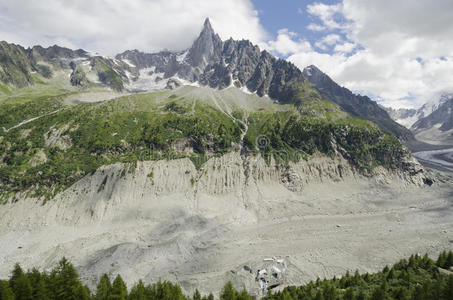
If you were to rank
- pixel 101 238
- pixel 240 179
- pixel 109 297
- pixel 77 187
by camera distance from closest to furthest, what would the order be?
pixel 109 297 → pixel 101 238 → pixel 77 187 → pixel 240 179

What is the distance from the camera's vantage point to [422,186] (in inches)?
4026

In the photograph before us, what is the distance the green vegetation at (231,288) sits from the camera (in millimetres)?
30281

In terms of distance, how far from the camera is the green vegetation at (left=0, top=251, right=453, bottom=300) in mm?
30281

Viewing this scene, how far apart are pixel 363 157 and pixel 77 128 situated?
136m

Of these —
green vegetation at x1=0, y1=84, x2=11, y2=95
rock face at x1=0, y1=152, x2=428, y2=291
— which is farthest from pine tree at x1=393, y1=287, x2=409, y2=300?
green vegetation at x1=0, y1=84, x2=11, y2=95

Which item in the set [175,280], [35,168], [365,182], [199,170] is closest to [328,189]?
[365,182]

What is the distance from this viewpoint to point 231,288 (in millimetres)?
36531

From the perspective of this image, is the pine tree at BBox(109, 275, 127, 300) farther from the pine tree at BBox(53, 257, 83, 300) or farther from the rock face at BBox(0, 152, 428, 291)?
the rock face at BBox(0, 152, 428, 291)

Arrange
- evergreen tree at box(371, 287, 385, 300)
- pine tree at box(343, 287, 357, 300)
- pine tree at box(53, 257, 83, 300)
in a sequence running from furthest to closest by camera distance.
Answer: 1. pine tree at box(343, 287, 357, 300)
2. evergreen tree at box(371, 287, 385, 300)
3. pine tree at box(53, 257, 83, 300)

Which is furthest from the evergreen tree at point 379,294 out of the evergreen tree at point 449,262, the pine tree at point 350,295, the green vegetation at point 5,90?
the green vegetation at point 5,90

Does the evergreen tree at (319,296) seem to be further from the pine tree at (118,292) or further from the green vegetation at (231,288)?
the pine tree at (118,292)

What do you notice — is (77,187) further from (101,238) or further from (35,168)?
(101,238)

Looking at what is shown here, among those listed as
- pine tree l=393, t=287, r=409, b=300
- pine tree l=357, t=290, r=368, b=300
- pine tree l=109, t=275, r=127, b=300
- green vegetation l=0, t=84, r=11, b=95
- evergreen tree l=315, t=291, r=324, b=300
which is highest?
green vegetation l=0, t=84, r=11, b=95

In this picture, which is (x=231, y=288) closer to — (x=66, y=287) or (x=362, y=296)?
(x=362, y=296)
